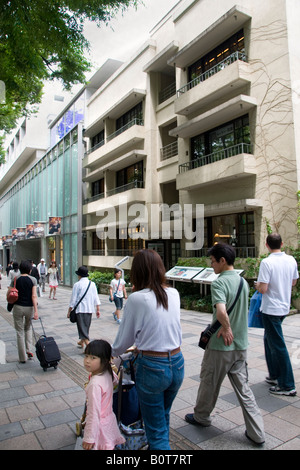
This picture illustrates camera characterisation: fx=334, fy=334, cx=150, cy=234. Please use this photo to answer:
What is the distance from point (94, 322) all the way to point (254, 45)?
11.6 meters

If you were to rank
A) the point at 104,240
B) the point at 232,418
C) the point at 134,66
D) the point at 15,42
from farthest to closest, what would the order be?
the point at 104,240 < the point at 134,66 < the point at 15,42 < the point at 232,418

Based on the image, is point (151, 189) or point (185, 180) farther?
point (151, 189)

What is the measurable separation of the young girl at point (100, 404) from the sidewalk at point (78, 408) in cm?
92

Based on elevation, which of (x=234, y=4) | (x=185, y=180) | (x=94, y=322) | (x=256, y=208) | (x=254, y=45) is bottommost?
(x=94, y=322)

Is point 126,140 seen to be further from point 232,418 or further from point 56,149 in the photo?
point 232,418

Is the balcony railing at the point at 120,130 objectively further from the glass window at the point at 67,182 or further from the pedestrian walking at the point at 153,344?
the pedestrian walking at the point at 153,344

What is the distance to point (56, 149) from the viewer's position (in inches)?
1099

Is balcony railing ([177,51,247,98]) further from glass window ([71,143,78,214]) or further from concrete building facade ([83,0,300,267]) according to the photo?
glass window ([71,143,78,214])

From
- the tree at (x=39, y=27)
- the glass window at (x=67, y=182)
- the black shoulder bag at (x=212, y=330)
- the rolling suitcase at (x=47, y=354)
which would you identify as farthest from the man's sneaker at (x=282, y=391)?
the glass window at (x=67, y=182)

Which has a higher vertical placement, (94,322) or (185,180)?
(185,180)

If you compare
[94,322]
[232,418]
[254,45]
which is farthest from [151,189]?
[232,418]

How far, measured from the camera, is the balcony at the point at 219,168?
12.5 metres

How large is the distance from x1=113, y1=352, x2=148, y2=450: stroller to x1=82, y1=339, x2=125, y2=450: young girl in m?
0.07

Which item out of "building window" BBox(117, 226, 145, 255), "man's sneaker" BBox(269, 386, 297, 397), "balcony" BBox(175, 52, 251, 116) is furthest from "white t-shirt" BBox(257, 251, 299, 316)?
"building window" BBox(117, 226, 145, 255)
